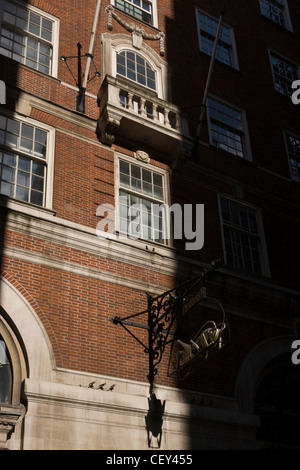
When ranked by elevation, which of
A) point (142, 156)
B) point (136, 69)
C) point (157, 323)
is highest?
point (136, 69)

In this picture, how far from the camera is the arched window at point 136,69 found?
17670mm

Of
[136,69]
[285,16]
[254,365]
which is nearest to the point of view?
[254,365]

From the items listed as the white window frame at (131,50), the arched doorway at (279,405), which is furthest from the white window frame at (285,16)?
the arched doorway at (279,405)

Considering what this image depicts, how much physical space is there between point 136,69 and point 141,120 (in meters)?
3.01

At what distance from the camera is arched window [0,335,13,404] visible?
11.2 m

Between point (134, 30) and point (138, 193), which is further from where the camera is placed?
point (134, 30)

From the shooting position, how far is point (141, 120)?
1578 centimetres

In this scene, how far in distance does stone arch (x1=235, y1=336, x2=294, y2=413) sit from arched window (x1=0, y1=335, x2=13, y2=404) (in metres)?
5.62

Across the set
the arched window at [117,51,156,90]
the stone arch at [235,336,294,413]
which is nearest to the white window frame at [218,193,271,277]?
the stone arch at [235,336,294,413]

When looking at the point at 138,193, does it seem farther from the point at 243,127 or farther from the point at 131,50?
the point at 243,127

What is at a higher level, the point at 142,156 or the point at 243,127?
the point at 243,127

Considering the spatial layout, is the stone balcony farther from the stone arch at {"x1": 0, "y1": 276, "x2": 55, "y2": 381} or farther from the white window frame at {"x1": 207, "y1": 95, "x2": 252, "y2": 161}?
the stone arch at {"x1": 0, "y1": 276, "x2": 55, "y2": 381}

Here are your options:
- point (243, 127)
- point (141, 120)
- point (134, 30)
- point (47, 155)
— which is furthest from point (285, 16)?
point (47, 155)
